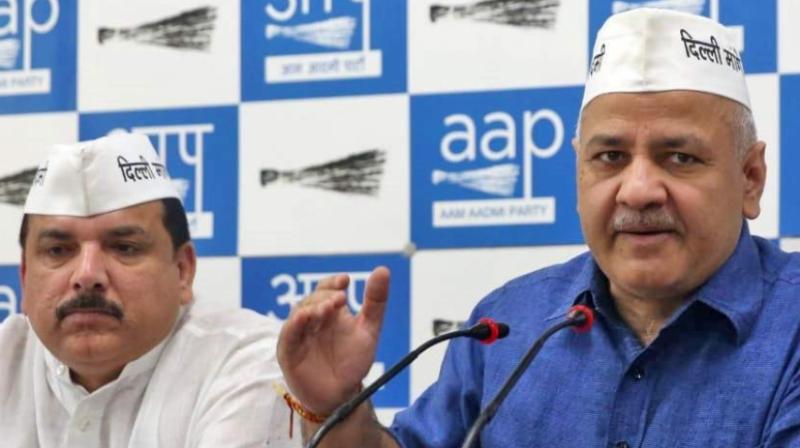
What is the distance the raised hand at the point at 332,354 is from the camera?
1.47 m

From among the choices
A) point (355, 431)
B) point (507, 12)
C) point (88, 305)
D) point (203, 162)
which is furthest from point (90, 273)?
point (507, 12)

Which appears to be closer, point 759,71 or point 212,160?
point 759,71

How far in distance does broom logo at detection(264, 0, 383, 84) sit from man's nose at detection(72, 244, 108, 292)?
1.75 feet

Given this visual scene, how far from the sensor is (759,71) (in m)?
2.21

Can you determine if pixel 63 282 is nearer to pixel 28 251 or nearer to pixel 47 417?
pixel 28 251

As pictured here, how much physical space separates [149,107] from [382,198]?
0.50m

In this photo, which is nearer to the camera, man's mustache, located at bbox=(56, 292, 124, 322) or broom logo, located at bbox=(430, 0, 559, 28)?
man's mustache, located at bbox=(56, 292, 124, 322)

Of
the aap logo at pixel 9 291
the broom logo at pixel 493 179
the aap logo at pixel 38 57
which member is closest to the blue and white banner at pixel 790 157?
the broom logo at pixel 493 179

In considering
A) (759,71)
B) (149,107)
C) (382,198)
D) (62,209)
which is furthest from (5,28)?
(759,71)

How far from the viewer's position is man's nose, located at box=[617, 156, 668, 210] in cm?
154

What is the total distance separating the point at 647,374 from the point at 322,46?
1.09 m

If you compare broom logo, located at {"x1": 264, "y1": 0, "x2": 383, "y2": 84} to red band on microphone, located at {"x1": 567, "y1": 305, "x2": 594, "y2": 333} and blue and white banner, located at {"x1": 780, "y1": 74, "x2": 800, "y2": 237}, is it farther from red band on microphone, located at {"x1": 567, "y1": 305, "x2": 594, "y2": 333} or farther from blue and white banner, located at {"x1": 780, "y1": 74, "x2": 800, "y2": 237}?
red band on microphone, located at {"x1": 567, "y1": 305, "x2": 594, "y2": 333}

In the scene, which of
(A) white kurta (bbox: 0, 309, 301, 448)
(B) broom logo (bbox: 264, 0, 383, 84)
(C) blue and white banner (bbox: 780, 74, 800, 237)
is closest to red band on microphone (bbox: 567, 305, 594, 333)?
(A) white kurta (bbox: 0, 309, 301, 448)

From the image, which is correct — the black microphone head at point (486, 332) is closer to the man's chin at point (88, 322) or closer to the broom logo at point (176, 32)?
the man's chin at point (88, 322)
